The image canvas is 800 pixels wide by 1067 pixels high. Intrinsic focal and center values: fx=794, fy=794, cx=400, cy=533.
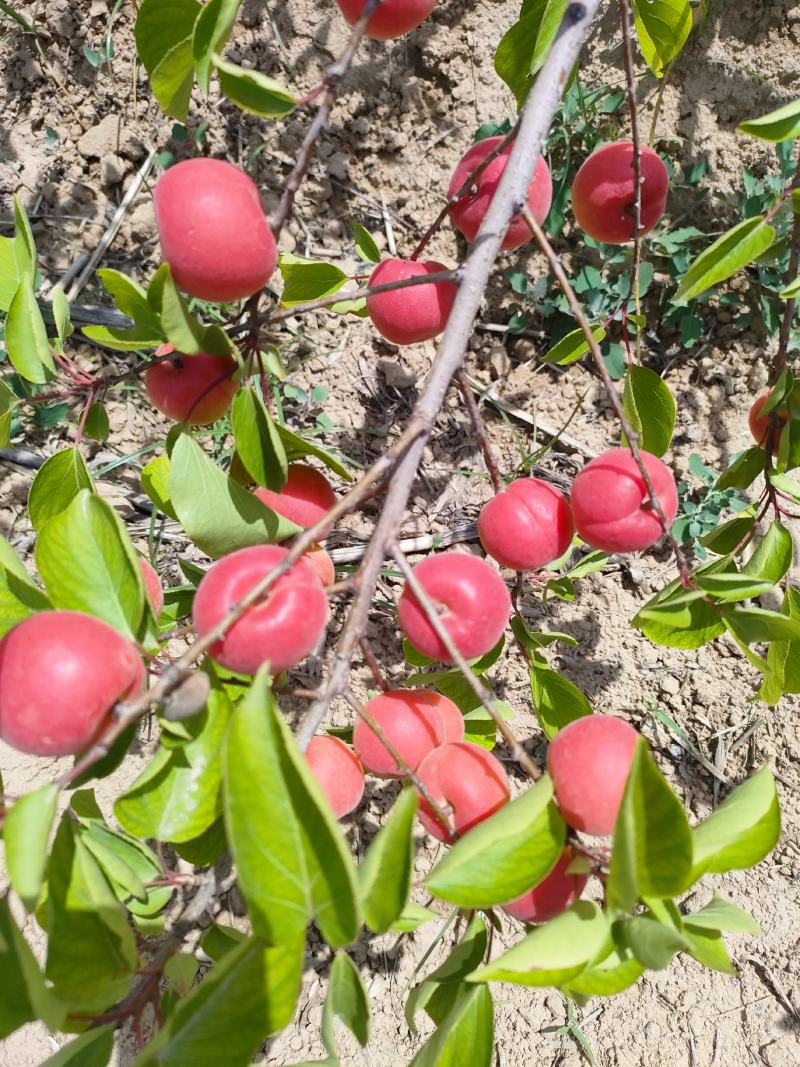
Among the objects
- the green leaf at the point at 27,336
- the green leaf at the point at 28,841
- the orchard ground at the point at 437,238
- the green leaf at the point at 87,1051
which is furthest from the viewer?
the orchard ground at the point at 437,238

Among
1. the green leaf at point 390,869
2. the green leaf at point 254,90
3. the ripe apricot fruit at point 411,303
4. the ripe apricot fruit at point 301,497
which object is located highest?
the green leaf at point 254,90

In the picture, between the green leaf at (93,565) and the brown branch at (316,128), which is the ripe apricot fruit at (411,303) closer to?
the brown branch at (316,128)

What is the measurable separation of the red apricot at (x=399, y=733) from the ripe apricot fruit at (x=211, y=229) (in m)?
0.67

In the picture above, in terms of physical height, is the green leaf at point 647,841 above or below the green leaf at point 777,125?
below

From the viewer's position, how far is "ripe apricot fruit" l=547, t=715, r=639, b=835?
1.02m

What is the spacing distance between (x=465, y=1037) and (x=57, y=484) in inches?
43.6

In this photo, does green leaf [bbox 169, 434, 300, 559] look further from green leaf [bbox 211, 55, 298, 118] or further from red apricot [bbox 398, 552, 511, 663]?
green leaf [bbox 211, 55, 298, 118]

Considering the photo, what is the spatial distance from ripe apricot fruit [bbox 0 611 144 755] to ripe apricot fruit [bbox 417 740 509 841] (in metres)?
0.49

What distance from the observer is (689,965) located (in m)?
1.93

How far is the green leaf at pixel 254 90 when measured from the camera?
101cm

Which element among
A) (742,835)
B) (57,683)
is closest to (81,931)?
(57,683)

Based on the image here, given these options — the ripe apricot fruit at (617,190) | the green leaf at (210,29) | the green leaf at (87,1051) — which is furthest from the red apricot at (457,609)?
the ripe apricot fruit at (617,190)

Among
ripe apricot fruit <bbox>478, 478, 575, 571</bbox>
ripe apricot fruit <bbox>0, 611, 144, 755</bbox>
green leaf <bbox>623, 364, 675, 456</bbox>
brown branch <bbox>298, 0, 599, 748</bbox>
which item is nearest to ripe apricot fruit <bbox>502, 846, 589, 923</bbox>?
brown branch <bbox>298, 0, 599, 748</bbox>

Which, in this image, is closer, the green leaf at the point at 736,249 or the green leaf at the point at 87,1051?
the green leaf at the point at 87,1051
